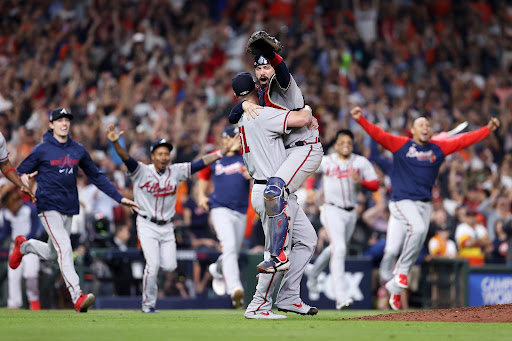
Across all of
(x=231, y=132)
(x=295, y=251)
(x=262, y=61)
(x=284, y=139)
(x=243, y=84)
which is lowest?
(x=295, y=251)

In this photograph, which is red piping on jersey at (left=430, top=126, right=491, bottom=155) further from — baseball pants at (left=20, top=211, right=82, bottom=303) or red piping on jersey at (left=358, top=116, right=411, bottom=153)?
baseball pants at (left=20, top=211, right=82, bottom=303)

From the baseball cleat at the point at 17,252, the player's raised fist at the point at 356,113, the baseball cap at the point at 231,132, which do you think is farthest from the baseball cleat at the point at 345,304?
the baseball cleat at the point at 17,252

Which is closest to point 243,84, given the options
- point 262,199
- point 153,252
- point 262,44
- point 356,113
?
point 262,44

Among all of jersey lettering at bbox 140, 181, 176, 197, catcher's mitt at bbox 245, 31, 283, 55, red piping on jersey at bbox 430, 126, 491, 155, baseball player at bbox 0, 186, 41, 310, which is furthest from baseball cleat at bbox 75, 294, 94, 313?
red piping on jersey at bbox 430, 126, 491, 155

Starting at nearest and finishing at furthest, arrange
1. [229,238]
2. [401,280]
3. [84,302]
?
[84,302], [401,280], [229,238]

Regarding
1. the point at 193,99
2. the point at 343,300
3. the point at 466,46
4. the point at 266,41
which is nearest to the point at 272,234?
the point at 266,41

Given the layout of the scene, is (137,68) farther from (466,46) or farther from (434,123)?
(466,46)

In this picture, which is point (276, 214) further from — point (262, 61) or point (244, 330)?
point (262, 61)
